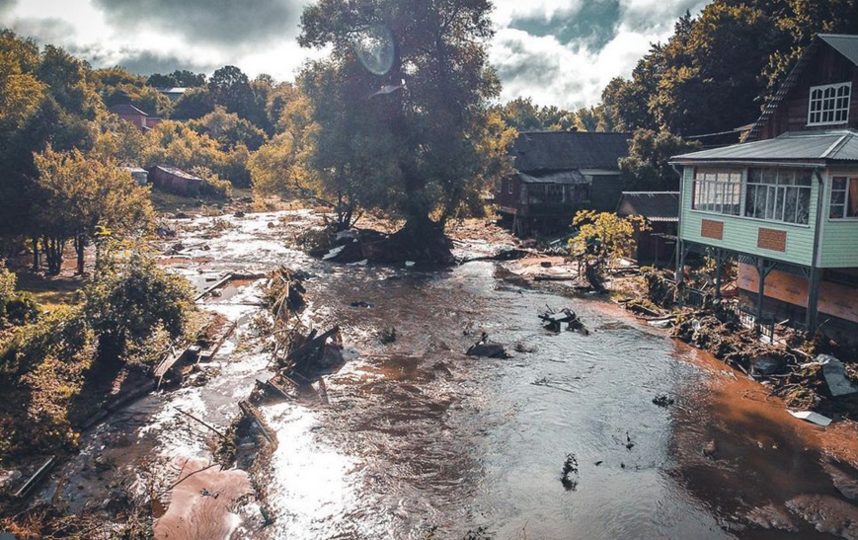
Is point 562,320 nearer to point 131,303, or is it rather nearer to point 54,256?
point 131,303

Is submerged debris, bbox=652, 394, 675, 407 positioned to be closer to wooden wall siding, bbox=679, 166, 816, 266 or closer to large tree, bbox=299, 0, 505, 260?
wooden wall siding, bbox=679, 166, 816, 266

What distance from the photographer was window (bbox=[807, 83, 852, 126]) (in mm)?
20938

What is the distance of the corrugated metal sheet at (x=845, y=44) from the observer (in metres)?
20.6

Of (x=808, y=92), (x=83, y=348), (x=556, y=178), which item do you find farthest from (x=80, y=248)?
(x=556, y=178)

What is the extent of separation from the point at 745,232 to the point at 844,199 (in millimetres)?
3383

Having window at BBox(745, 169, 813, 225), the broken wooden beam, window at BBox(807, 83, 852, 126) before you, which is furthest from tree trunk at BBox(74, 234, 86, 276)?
window at BBox(807, 83, 852, 126)

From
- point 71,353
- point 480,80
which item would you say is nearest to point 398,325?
point 71,353

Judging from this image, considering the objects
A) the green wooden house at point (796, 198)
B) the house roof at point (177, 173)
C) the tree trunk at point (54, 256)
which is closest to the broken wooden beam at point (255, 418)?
the green wooden house at point (796, 198)

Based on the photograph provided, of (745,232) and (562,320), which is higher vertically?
(745,232)

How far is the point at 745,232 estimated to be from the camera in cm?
2091

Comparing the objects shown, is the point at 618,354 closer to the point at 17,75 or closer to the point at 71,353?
the point at 71,353

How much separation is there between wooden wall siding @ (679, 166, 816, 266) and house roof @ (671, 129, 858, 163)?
2.71 feet

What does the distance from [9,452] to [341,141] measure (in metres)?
27.9

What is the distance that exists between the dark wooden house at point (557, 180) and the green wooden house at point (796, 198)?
20314 mm
